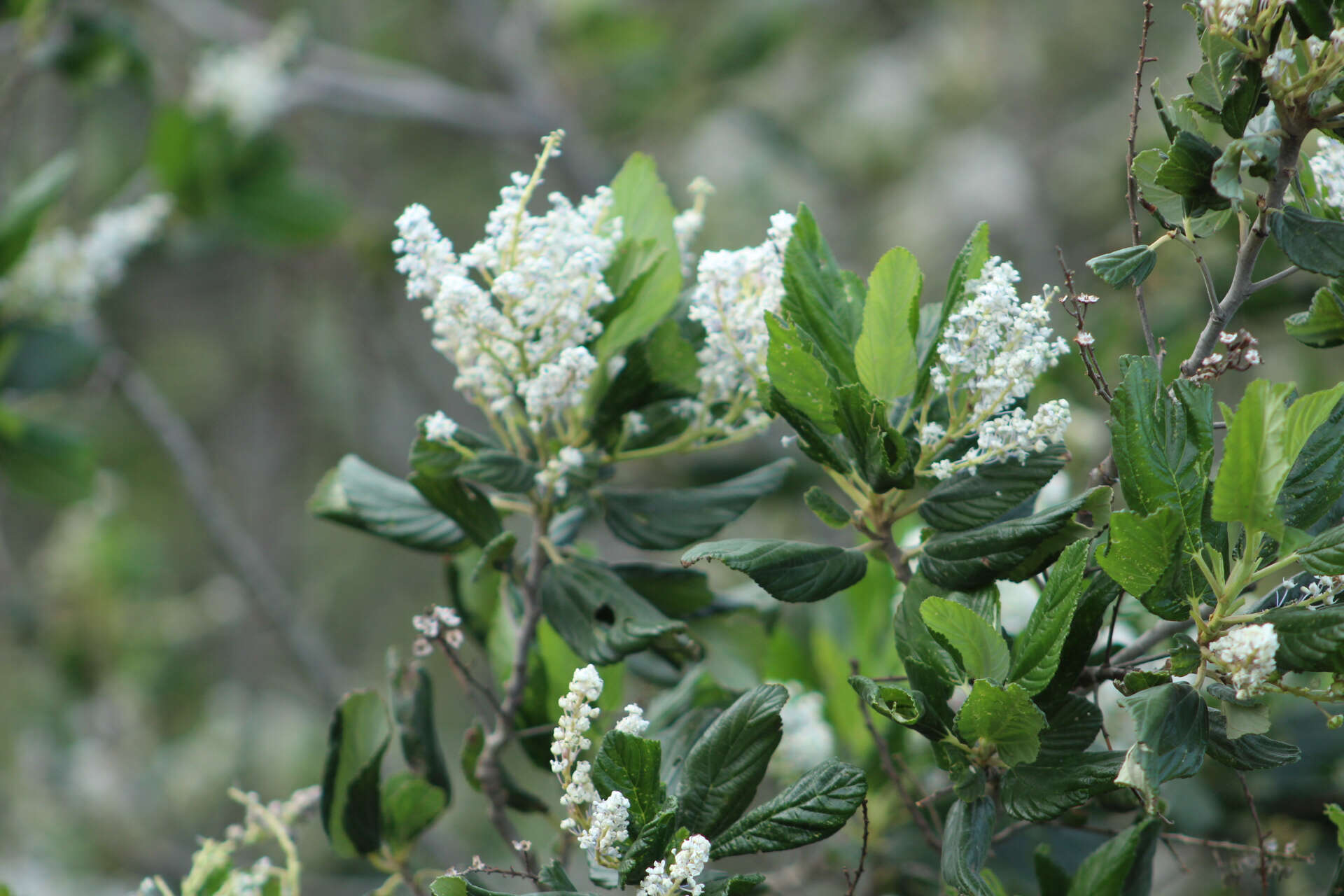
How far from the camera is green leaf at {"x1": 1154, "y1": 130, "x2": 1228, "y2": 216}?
0.52m

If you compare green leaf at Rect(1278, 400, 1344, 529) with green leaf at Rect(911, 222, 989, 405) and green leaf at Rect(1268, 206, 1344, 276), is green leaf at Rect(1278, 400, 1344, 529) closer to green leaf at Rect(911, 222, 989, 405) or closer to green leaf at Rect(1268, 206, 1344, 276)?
green leaf at Rect(1268, 206, 1344, 276)

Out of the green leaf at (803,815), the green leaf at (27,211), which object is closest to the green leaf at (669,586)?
the green leaf at (803,815)

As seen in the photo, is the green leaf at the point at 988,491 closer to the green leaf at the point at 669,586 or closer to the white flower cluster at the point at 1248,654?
the white flower cluster at the point at 1248,654

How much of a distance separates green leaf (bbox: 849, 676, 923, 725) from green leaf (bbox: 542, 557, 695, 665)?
15 centimetres

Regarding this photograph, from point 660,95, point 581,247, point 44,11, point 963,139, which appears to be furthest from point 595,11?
point 581,247

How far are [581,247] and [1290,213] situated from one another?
0.41 meters

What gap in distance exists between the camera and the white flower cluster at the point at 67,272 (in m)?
1.38

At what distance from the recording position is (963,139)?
3.54 m

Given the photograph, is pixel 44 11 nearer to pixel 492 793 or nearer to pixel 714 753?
pixel 492 793

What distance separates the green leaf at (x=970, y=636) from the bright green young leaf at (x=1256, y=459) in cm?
13

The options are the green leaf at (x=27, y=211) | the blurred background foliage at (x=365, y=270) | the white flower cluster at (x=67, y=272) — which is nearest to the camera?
the green leaf at (x=27, y=211)

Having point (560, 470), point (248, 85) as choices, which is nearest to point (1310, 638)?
point (560, 470)

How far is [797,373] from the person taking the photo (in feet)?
1.90

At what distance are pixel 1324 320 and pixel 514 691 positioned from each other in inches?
23.6
